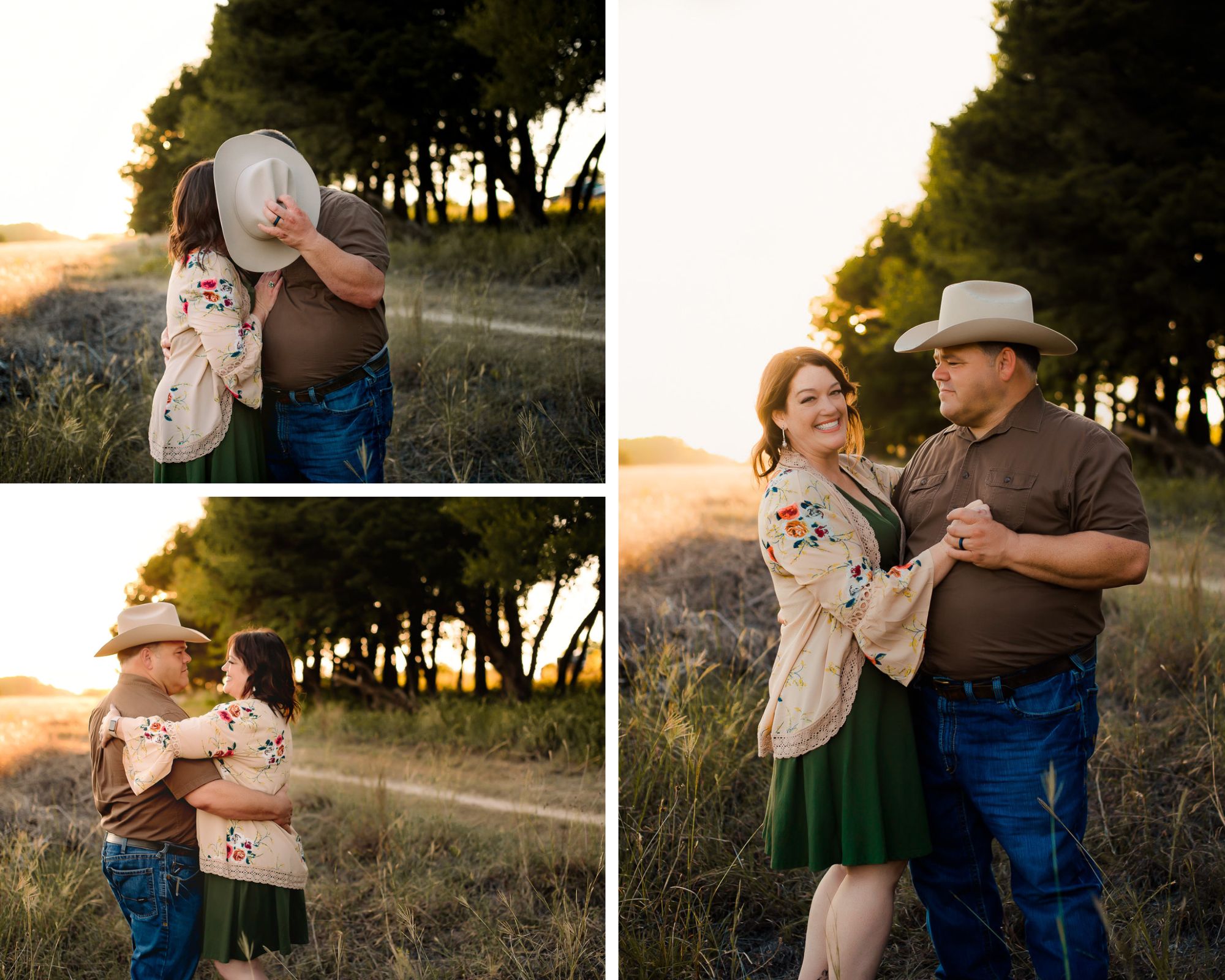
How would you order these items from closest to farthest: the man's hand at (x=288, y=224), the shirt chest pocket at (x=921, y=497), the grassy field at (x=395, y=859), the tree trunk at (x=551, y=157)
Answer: the shirt chest pocket at (x=921, y=497), the man's hand at (x=288, y=224), the grassy field at (x=395, y=859), the tree trunk at (x=551, y=157)

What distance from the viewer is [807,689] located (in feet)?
8.06

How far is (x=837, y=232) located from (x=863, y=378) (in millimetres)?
2274

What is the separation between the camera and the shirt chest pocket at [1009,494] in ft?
7.68

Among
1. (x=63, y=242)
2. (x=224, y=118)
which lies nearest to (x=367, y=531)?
(x=63, y=242)

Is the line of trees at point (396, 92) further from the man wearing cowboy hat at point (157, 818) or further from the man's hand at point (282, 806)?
the man's hand at point (282, 806)

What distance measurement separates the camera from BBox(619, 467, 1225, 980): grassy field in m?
3.38

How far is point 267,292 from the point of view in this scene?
9.43 feet

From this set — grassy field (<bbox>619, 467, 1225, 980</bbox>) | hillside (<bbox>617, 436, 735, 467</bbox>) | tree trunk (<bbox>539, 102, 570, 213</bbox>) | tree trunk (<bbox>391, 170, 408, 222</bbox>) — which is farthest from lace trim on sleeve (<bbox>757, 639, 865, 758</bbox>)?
tree trunk (<bbox>391, 170, 408, 222</bbox>)

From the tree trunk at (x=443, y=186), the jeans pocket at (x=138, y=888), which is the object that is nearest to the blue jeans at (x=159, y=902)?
the jeans pocket at (x=138, y=888)

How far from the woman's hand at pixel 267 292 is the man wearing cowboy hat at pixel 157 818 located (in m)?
0.85

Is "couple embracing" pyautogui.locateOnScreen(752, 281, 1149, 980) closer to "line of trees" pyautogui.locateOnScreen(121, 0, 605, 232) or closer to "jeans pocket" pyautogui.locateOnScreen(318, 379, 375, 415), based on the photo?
"jeans pocket" pyautogui.locateOnScreen(318, 379, 375, 415)

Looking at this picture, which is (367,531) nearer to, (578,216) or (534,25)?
(578,216)

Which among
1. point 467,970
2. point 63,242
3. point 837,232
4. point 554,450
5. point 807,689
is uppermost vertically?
point 837,232

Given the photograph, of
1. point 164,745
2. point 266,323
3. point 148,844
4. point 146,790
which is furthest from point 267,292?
point 148,844
